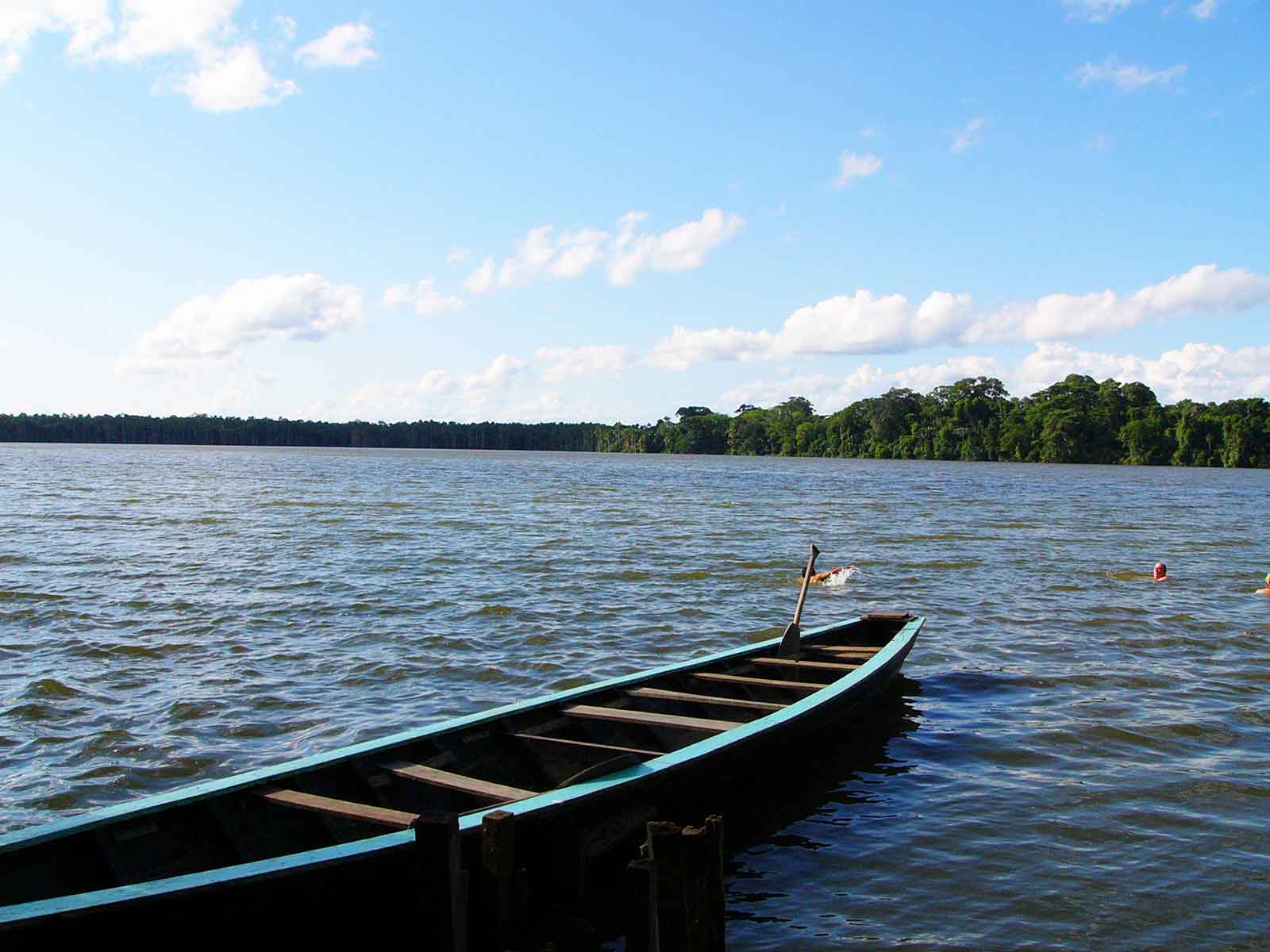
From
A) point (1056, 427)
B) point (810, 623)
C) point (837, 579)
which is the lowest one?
point (810, 623)

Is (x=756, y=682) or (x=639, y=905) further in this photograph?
(x=756, y=682)

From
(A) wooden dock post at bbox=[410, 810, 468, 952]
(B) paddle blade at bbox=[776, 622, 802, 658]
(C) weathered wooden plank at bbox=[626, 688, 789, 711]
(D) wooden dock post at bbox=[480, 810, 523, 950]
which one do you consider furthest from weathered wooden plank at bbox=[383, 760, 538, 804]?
(B) paddle blade at bbox=[776, 622, 802, 658]

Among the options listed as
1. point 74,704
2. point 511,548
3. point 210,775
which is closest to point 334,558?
point 511,548

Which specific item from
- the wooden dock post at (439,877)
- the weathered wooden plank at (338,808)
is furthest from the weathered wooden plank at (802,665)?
the wooden dock post at (439,877)

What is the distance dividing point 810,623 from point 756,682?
7.53 metres

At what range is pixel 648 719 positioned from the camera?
8.59m

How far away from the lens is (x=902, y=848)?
26.4ft

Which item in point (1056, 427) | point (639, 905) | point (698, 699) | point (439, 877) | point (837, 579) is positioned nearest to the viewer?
point (439, 877)

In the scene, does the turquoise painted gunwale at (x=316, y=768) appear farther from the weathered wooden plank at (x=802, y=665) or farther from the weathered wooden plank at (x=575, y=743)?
the weathered wooden plank at (x=802, y=665)

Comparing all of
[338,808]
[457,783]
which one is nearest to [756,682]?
[457,783]

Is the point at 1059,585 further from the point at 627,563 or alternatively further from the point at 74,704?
the point at 74,704

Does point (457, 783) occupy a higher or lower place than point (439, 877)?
lower

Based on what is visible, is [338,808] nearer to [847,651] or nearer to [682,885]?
[682,885]

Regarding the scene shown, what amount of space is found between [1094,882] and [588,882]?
3.79 meters
